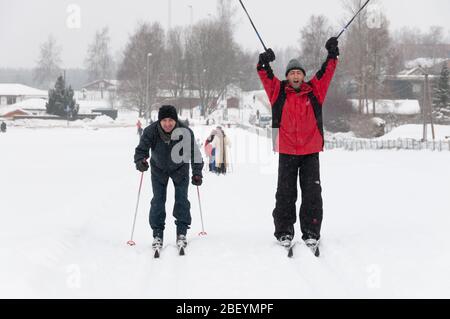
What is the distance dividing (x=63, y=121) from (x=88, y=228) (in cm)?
5850

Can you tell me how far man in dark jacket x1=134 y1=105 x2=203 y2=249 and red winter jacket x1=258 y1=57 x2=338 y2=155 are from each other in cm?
101

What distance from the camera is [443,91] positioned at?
53031 mm

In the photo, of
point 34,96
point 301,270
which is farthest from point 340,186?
point 34,96

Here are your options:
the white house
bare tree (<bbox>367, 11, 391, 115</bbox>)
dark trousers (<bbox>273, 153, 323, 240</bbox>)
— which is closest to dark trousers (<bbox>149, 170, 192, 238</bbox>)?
dark trousers (<bbox>273, 153, 323, 240</bbox>)

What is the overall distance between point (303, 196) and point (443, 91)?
5247 centimetres

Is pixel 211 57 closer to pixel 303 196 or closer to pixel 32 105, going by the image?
pixel 32 105

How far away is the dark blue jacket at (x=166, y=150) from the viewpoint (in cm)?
548

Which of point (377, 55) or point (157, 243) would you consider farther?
point (377, 55)

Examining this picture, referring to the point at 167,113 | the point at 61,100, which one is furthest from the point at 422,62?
the point at 167,113

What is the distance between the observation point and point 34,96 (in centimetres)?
9375

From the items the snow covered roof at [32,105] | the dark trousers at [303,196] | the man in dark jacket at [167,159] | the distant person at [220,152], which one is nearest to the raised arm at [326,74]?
the dark trousers at [303,196]

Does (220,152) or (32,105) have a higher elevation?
(32,105)

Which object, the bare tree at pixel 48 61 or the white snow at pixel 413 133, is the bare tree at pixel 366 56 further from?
the bare tree at pixel 48 61
